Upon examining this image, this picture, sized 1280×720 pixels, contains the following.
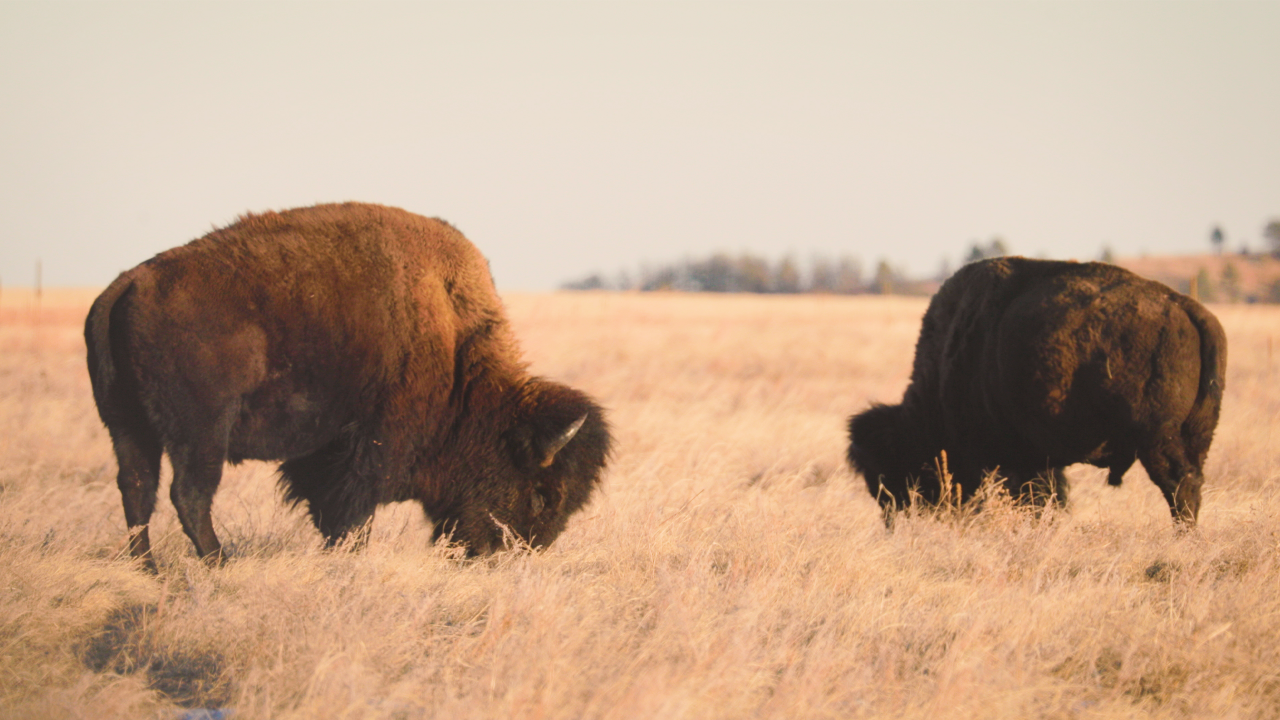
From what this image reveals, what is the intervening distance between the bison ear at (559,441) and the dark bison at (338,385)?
0.4 inches

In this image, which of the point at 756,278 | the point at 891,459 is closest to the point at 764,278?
the point at 756,278

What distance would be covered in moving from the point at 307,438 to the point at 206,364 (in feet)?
2.31

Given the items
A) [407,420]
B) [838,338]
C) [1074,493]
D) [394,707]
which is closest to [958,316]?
[1074,493]

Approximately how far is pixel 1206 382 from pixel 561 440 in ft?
12.4

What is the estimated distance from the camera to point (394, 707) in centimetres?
300

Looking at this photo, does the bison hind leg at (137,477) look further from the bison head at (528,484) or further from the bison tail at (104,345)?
the bison head at (528,484)

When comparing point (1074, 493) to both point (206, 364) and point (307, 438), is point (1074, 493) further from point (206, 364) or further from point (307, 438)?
point (206, 364)

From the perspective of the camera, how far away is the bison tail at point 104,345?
15.5 feet

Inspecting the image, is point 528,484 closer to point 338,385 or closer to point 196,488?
point 338,385

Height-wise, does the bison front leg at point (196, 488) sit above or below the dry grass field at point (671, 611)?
above

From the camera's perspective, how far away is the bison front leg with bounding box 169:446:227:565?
4742mm

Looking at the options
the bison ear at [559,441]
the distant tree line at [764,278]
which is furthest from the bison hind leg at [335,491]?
the distant tree line at [764,278]

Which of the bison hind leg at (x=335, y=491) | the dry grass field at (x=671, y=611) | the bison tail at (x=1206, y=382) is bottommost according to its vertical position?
the dry grass field at (x=671, y=611)

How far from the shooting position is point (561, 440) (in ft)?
16.8
